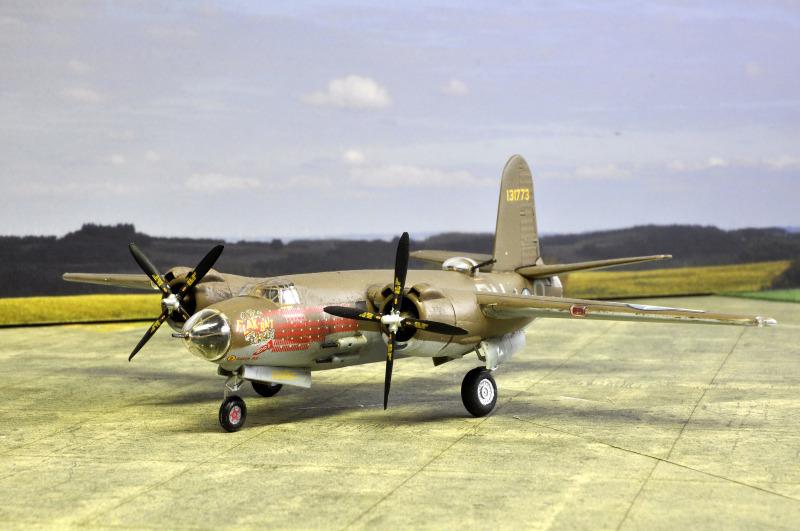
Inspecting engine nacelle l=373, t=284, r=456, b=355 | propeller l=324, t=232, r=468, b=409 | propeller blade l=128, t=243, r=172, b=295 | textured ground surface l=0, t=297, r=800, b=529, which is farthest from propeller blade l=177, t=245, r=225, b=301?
engine nacelle l=373, t=284, r=456, b=355

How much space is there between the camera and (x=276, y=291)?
16.5 metres

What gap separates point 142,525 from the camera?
10859mm

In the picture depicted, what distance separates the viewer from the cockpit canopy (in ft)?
53.8

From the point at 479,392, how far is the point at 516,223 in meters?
6.56

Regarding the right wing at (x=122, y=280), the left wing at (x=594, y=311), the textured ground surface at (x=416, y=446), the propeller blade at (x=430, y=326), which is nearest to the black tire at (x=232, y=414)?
the textured ground surface at (x=416, y=446)

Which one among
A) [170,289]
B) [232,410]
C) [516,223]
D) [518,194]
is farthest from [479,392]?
[518,194]

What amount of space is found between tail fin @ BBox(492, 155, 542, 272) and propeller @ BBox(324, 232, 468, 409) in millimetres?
5963

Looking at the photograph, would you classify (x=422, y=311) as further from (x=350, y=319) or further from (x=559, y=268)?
(x=559, y=268)

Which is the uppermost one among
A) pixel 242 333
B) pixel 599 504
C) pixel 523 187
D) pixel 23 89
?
pixel 23 89

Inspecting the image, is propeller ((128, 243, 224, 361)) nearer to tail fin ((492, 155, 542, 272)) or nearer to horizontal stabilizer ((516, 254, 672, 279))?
tail fin ((492, 155, 542, 272))

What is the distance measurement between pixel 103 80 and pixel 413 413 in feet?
87.9

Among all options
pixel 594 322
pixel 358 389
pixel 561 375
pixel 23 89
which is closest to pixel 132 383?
pixel 358 389

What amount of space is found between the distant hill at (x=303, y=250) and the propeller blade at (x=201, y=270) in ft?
63.0

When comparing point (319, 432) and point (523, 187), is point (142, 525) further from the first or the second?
point (523, 187)
